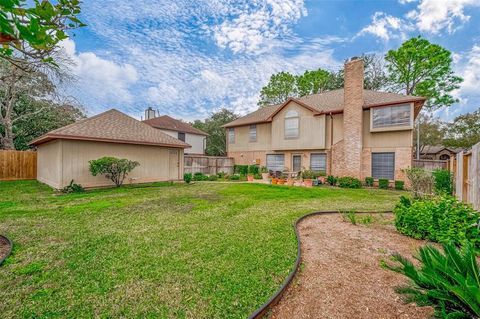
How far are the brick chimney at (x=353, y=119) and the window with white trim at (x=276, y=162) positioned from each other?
4850mm

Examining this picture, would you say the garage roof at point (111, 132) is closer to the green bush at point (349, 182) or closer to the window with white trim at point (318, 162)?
the window with white trim at point (318, 162)

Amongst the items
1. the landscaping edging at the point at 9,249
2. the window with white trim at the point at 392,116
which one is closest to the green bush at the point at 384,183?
the window with white trim at the point at 392,116

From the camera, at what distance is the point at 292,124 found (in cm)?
1670

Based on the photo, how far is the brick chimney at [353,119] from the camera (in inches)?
535

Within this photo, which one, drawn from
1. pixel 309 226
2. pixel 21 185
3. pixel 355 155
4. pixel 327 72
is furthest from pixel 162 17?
pixel 327 72

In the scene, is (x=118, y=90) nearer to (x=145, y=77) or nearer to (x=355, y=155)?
(x=145, y=77)

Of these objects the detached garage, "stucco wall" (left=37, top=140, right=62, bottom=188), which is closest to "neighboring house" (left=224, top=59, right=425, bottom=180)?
the detached garage

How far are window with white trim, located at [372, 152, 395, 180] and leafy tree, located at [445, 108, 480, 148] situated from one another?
18.3 meters

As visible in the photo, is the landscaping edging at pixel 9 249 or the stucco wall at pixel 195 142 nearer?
the landscaping edging at pixel 9 249

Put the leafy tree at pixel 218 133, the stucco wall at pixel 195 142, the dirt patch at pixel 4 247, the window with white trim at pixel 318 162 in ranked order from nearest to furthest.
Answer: the dirt patch at pixel 4 247, the window with white trim at pixel 318 162, the stucco wall at pixel 195 142, the leafy tree at pixel 218 133

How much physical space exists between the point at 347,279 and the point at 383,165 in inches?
510

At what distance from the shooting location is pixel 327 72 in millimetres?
26984

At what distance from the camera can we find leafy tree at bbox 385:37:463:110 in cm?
2105

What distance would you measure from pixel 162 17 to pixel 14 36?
8.22 m
